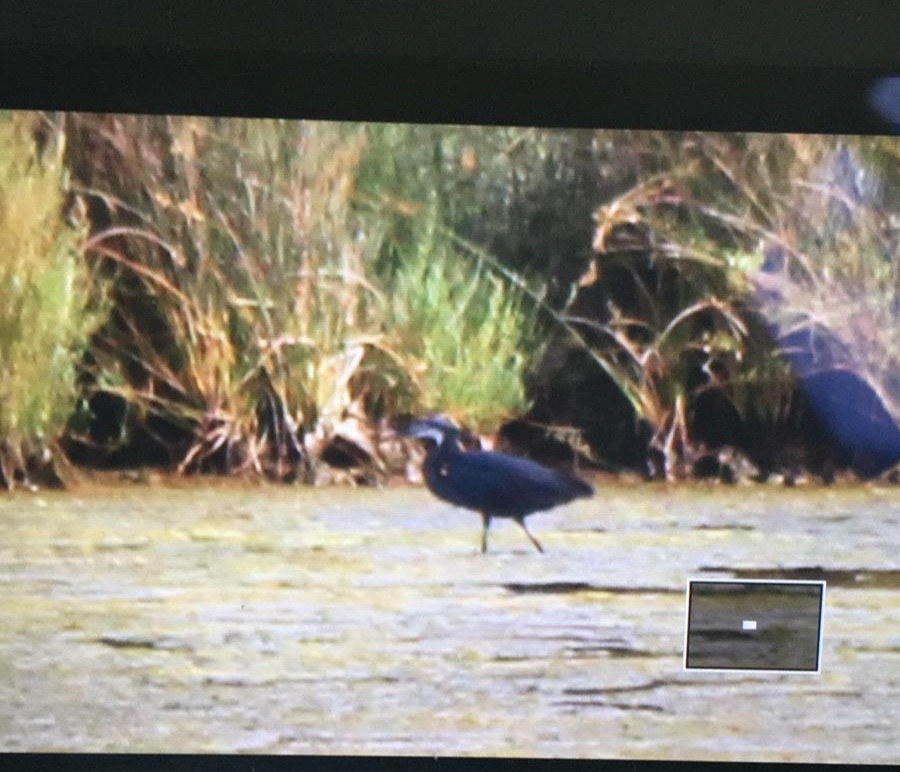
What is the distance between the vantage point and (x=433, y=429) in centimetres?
127

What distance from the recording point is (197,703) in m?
1.30

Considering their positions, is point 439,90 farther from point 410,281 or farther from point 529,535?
point 529,535

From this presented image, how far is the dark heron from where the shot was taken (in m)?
1.27

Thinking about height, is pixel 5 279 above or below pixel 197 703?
above

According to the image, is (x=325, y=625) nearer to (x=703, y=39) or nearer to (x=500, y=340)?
(x=500, y=340)

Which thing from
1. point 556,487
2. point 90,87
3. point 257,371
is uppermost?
point 90,87

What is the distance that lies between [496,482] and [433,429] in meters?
0.10

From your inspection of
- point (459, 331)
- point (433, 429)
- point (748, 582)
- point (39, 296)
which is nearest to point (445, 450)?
point (433, 429)

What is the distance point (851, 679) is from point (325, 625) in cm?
67

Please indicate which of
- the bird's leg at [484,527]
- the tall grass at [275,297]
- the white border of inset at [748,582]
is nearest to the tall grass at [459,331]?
the tall grass at [275,297]

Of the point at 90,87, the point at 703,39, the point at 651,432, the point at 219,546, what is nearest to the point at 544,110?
the point at 703,39

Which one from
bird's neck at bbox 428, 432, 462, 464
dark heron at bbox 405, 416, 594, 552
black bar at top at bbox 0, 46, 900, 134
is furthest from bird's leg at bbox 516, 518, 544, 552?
black bar at top at bbox 0, 46, 900, 134

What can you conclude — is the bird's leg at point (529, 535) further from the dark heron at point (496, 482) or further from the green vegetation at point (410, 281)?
the green vegetation at point (410, 281)

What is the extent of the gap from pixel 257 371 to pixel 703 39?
682 millimetres
